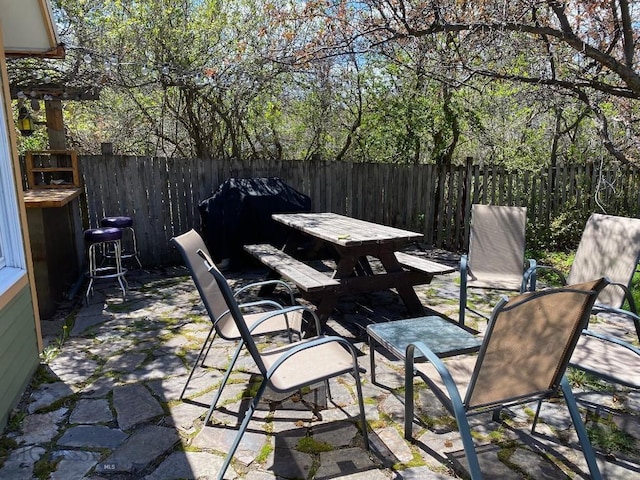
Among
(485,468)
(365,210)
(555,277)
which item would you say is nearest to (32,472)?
(485,468)

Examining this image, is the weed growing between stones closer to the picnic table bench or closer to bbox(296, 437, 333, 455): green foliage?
bbox(296, 437, 333, 455): green foliage

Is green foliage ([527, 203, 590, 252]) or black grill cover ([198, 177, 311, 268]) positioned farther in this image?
green foliage ([527, 203, 590, 252])

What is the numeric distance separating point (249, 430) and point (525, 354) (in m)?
1.48

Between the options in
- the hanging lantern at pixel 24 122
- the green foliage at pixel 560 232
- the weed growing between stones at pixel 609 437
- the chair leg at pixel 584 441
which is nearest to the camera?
the chair leg at pixel 584 441

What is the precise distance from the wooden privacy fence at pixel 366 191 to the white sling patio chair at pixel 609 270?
9.52 ft

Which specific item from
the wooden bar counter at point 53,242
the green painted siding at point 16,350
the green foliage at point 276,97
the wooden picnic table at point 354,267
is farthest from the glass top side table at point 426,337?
the green foliage at point 276,97

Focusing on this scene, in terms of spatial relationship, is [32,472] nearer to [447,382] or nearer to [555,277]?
[447,382]

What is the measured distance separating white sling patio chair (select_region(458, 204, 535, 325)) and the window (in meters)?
3.55

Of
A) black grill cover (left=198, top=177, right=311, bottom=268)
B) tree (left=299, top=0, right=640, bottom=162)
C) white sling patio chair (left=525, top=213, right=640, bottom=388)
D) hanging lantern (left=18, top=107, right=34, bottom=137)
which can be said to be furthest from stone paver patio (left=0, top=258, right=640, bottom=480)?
hanging lantern (left=18, top=107, right=34, bottom=137)

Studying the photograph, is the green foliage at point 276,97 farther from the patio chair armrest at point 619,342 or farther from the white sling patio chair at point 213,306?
the patio chair armrest at point 619,342

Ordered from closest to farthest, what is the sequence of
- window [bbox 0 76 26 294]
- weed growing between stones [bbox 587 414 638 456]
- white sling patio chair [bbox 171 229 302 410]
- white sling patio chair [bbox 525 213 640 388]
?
1. weed growing between stones [bbox 587 414 638 456]
2. white sling patio chair [bbox 525 213 640 388]
3. white sling patio chair [bbox 171 229 302 410]
4. window [bbox 0 76 26 294]

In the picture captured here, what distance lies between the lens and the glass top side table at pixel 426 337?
2406 millimetres

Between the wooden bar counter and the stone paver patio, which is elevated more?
the wooden bar counter

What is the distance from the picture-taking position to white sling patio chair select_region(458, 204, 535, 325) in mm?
4082
